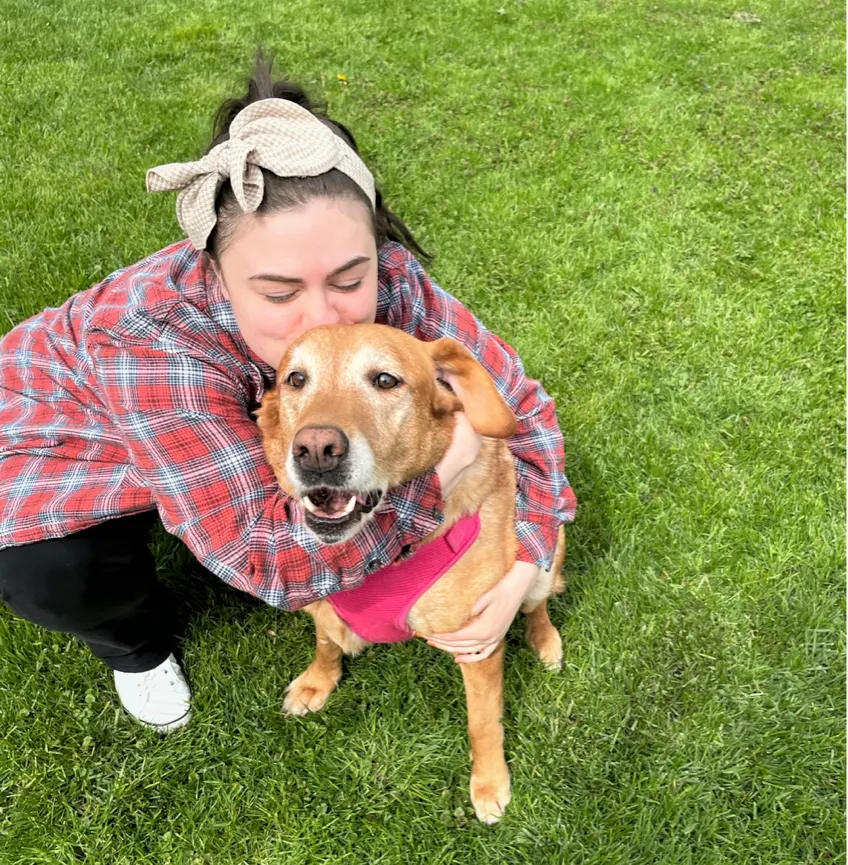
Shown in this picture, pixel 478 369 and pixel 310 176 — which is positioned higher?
pixel 310 176

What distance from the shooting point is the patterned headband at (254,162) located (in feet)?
6.58

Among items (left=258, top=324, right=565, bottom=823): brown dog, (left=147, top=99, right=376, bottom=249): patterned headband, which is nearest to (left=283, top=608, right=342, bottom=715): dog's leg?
(left=258, top=324, right=565, bottom=823): brown dog

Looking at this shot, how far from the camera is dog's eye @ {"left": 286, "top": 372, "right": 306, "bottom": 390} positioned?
6.67 ft

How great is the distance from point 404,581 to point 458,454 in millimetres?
461

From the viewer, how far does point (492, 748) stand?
266 centimetres

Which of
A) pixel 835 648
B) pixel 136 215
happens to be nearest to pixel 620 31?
pixel 136 215

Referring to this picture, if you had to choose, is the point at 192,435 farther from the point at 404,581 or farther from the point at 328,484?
the point at 404,581

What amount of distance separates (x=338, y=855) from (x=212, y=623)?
3.68ft

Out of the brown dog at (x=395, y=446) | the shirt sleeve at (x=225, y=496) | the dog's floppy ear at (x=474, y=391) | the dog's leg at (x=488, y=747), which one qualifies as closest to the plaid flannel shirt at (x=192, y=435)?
the shirt sleeve at (x=225, y=496)

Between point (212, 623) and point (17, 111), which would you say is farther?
point (17, 111)

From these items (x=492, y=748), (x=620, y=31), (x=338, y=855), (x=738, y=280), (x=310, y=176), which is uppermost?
(x=310, y=176)

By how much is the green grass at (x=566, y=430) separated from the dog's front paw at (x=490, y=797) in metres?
0.05

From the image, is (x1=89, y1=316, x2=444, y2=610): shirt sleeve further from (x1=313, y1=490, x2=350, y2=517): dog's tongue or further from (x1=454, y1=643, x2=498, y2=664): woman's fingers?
(x1=454, y1=643, x2=498, y2=664): woman's fingers

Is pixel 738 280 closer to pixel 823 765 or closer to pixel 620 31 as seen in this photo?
pixel 823 765
